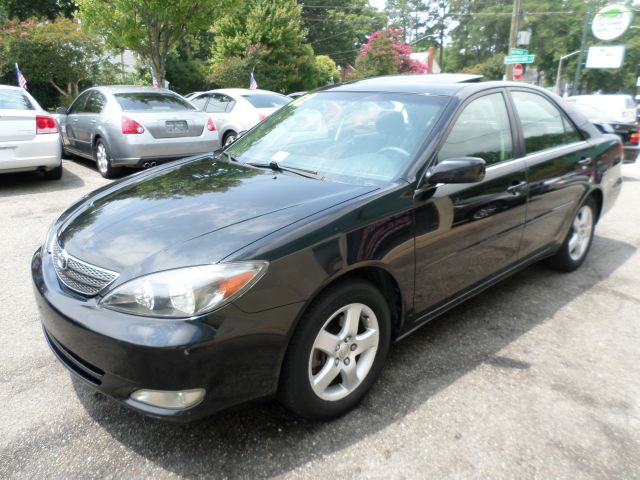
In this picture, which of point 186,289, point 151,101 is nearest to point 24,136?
point 151,101

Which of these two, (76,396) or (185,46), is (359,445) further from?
(185,46)

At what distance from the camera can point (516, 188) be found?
3.22m

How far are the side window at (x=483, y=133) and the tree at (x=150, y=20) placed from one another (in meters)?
11.3

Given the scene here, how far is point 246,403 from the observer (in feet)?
6.66

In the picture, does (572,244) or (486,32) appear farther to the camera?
(486,32)

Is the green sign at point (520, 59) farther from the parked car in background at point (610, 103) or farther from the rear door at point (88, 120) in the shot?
the rear door at point (88, 120)

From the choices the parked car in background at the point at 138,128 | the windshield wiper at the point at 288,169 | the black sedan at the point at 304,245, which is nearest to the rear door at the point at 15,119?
the parked car in background at the point at 138,128

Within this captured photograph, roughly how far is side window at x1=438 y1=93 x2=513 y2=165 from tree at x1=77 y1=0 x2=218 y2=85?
11.3 meters

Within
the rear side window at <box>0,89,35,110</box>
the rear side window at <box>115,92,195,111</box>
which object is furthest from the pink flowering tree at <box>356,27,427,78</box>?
the rear side window at <box>0,89,35,110</box>

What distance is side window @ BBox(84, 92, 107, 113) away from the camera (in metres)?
7.94

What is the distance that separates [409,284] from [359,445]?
32.3 inches

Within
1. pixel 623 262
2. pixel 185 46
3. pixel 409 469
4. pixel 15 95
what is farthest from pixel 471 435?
pixel 185 46

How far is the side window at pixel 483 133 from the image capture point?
2877 millimetres

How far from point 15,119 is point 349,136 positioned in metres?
5.42
